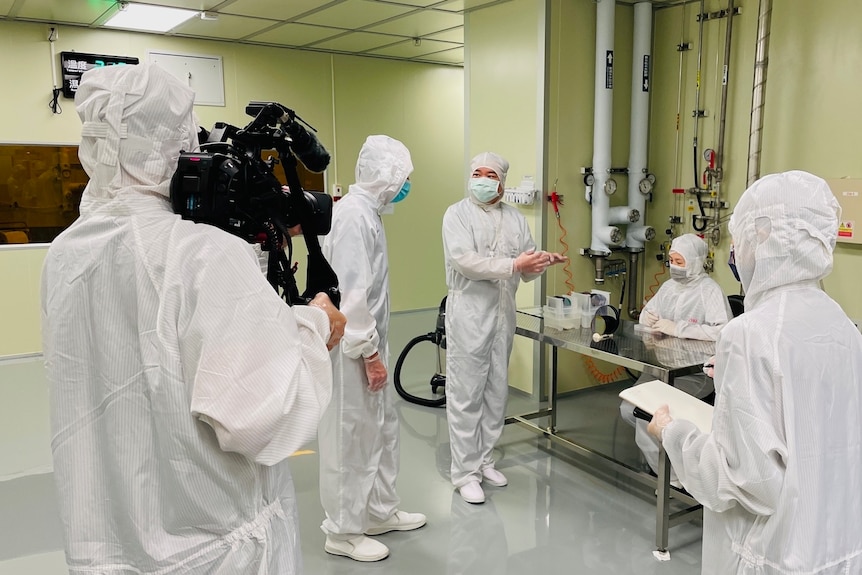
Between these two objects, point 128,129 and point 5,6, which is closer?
point 128,129

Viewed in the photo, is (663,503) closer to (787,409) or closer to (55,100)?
(787,409)

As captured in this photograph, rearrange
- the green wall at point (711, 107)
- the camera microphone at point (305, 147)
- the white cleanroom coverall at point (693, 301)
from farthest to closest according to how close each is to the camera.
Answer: the green wall at point (711, 107)
the white cleanroom coverall at point (693, 301)
the camera microphone at point (305, 147)

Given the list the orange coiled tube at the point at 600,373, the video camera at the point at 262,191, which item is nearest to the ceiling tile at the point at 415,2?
the orange coiled tube at the point at 600,373

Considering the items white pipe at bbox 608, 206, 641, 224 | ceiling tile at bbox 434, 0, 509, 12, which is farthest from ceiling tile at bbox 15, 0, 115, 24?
white pipe at bbox 608, 206, 641, 224

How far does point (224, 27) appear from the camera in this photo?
5.10 metres

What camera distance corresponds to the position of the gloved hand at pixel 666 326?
3215 millimetres

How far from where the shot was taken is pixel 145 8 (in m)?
4.51

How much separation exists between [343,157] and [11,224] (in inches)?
112

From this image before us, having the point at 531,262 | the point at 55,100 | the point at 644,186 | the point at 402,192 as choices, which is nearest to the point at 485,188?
the point at 531,262

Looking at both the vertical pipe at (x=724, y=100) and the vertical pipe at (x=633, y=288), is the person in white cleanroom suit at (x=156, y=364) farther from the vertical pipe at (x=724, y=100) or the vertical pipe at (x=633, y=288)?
the vertical pipe at (x=633, y=288)

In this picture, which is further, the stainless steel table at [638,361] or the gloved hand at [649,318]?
the gloved hand at [649,318]

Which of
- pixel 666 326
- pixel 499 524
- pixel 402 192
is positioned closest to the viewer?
pixel 402 192

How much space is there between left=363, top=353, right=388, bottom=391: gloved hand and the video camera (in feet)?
2.69

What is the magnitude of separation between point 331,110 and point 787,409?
5611mm
